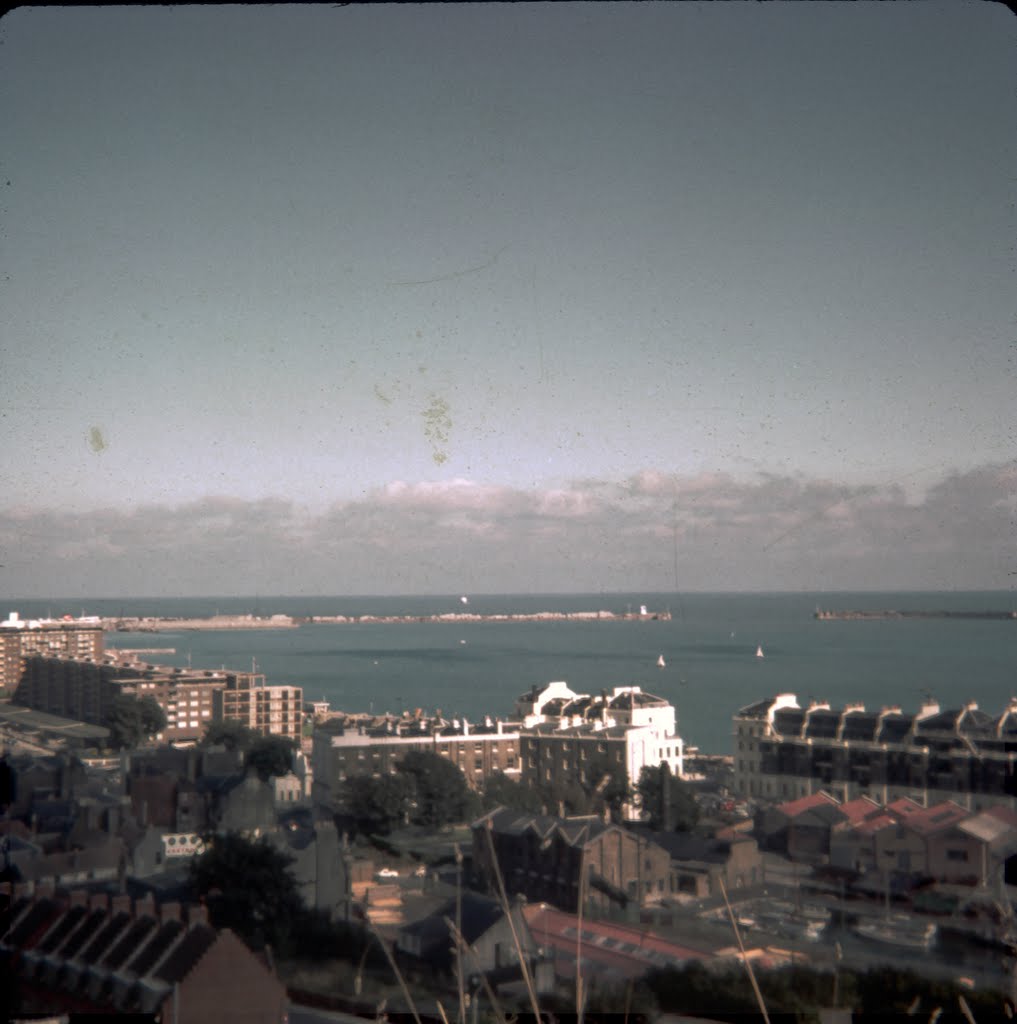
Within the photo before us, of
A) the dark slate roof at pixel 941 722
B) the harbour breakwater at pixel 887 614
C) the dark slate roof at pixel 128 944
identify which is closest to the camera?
the dark slate roof at pixel 128 944

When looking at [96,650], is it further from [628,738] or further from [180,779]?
[628,738]

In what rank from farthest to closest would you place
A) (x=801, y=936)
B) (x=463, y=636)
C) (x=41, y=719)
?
(x=463, y=636) → (x=41, y=719) → (x=801, y=936)

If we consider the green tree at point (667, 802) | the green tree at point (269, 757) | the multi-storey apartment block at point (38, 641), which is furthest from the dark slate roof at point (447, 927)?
the multi-storey apartment block at point (38, 641)

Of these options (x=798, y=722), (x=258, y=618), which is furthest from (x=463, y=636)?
(x=798, y=722)

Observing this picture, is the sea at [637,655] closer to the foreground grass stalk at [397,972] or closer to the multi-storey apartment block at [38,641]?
the multi-storey apartment block at [38,641]

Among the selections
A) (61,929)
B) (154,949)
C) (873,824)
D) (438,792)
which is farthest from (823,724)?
(61,929)

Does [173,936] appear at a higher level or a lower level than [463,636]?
lower
